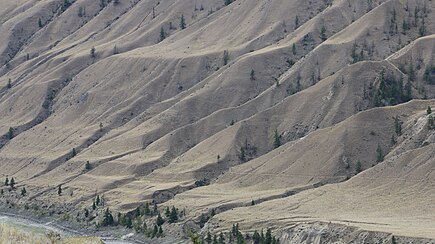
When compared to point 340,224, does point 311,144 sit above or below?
above

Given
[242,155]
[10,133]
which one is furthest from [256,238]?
[10,133]

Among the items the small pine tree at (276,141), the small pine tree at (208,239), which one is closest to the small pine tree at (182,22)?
the small pine tree at (276,141)

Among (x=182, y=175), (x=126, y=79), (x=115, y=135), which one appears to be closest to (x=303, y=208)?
(x=182, y=175)

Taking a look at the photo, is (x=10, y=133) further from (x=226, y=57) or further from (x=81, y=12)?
(x=81, y=12)

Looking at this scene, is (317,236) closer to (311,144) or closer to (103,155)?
(311,144)

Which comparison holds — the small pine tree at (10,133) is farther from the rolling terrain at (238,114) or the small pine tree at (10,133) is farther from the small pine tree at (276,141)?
the small pine tree at (276,141)

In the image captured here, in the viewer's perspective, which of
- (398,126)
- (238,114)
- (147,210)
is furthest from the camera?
(238,114)

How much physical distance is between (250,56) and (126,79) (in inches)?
692

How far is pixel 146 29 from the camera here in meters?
144

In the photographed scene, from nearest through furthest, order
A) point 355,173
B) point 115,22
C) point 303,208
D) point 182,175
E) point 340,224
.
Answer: point 340,224 < point 303,208 < point 355,173 < point 182,175 < point 115,22

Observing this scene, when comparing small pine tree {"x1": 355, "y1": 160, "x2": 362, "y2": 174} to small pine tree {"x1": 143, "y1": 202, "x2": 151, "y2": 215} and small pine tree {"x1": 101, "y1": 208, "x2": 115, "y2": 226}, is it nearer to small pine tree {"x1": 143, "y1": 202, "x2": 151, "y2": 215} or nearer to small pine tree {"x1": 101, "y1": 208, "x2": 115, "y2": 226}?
small pine tree {"x1": 143, "y1": 202, "x2": 151, "y2": 215}

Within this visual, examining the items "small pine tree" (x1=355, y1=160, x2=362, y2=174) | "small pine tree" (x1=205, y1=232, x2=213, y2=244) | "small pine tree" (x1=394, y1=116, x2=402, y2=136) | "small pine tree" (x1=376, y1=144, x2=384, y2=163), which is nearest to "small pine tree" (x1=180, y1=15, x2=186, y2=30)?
"small pine tree" (x1=394, y1=116, x2=402, y2=136)

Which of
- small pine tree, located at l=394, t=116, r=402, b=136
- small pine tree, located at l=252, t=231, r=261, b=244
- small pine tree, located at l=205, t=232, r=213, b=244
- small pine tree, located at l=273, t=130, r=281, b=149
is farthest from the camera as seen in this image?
small pine tree, located at l=273, t=130, r=281, b=149

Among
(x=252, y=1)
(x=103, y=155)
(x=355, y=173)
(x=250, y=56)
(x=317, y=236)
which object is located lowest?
(x=317, y=236)
